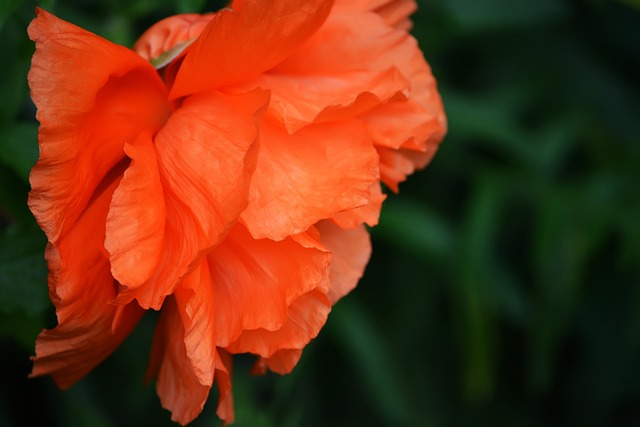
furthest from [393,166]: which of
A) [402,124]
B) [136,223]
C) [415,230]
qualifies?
[415,230]

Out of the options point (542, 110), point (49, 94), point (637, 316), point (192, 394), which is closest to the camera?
point (49, 94)

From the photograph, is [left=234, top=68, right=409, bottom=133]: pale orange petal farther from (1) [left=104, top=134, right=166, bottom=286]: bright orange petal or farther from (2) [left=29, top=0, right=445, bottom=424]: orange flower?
(1) [left=104, top=134, right=166, bottom=286]: bright orange petal

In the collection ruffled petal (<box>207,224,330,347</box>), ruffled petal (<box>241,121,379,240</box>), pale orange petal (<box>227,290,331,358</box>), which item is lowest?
pale orange petal (<box>227,290,331,358</box>)

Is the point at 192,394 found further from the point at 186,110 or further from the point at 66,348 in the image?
the point at 186,110

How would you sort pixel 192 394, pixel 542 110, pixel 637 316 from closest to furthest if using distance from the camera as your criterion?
pixel 192 394
pixel 637 316
pixel 542 110

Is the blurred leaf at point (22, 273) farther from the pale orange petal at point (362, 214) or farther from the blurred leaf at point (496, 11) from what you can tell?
the blurred leaf at point (496, 11)

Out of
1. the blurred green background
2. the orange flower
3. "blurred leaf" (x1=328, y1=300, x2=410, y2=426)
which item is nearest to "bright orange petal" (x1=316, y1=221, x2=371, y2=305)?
the orange flower

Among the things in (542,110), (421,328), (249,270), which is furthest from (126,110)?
(542,110)

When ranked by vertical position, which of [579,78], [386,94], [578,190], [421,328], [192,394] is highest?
[386,94]
